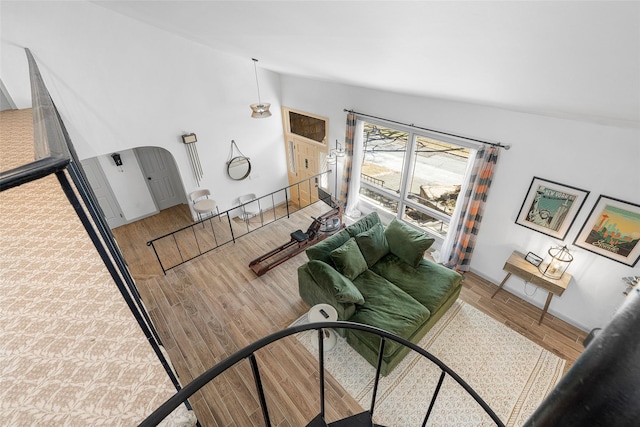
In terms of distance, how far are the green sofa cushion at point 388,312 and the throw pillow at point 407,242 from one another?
51cm

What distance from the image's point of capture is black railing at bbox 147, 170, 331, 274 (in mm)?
5355

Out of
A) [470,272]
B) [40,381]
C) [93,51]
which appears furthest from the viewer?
[470,272]

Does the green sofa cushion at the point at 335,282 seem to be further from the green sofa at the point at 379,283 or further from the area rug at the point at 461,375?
the area rug at the point at 461,375

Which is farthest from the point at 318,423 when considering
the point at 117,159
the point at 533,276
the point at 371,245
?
the point at 117,159

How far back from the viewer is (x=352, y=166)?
5863 millimetres

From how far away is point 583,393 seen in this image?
27cm

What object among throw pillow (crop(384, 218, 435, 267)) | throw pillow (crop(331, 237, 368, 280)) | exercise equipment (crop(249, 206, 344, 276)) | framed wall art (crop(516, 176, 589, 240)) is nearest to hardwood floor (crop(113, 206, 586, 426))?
exercise equipment (crop(249, 206, 344, 276))

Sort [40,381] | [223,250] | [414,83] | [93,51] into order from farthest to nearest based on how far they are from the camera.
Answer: [223,250] < [93,51] < [414,83] < [40,381]

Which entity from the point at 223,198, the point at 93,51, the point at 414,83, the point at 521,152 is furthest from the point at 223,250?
the point at 521,152

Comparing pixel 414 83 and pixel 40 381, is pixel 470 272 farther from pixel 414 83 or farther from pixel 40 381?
pixel 40 381

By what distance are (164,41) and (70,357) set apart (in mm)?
5454

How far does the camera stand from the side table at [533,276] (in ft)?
12.3

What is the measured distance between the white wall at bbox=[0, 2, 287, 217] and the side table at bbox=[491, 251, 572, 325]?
17.9 feet

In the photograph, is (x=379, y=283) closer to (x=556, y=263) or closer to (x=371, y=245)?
(x=371, y=245)
